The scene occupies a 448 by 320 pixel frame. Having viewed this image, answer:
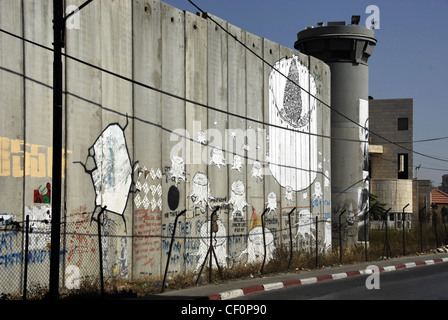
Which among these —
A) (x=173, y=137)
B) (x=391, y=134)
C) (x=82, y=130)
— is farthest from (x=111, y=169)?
(x=391, y=134)

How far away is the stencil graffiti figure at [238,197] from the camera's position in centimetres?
1830

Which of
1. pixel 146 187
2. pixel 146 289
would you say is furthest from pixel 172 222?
pixel 146 289

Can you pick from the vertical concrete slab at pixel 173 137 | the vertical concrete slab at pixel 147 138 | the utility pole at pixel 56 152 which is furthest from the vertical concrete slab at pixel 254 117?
the utility pole at pixel 56 152

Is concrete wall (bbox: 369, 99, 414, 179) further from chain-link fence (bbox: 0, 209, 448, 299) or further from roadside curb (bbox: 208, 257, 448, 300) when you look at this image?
chain-link fence (bbox: 0, 209, 448, 299)

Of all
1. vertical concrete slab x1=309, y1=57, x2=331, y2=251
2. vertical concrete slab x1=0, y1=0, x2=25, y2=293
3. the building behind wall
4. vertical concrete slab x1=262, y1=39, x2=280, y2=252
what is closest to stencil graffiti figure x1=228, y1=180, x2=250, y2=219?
vertical concrete slab x1=262, y1=39, x2=280, y2=252

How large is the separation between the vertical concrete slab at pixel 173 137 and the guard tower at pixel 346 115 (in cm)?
996

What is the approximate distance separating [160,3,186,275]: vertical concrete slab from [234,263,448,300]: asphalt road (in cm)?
291

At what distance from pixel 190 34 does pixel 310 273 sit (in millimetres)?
7640

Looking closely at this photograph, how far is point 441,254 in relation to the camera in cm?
2652

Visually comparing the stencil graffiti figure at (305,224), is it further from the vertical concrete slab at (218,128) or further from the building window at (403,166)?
the building window at (403,166)

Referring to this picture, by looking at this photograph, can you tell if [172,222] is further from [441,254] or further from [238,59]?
[441,254]

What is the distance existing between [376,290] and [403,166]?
4230cm

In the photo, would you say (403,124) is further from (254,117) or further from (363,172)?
(254,117)
